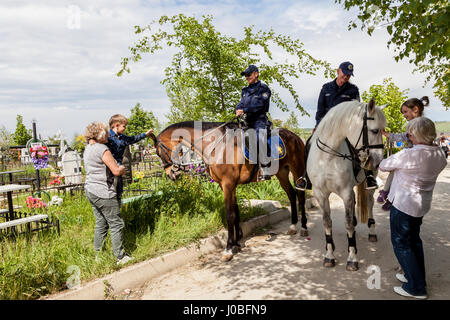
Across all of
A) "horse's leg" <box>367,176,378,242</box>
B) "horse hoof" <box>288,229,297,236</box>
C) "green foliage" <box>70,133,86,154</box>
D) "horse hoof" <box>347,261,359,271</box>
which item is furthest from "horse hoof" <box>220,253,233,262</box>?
"green foliage" <box>70,133,86,154</box>

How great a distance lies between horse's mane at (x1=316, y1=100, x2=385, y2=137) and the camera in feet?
12.5

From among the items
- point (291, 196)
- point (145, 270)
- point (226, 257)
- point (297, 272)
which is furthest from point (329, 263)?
point (145, 270)

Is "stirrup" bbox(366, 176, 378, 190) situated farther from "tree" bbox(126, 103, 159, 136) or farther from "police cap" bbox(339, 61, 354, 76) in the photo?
"tree" bbox(126, 103, 159, 136)

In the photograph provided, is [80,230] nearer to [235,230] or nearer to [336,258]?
[235,230]

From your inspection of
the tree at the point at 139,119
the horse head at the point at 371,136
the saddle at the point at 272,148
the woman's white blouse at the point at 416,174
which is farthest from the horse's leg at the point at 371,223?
the tree at the point at 139,119

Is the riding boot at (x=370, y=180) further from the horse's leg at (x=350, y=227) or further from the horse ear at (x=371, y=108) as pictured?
the horse ear at (x=371, y=108)

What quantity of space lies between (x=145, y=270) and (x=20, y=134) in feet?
117

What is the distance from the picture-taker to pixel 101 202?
4.19m

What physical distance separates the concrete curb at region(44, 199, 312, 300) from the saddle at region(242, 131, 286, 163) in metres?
1.58

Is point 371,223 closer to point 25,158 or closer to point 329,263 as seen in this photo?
point 329,263

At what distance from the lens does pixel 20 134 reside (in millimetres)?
32312
